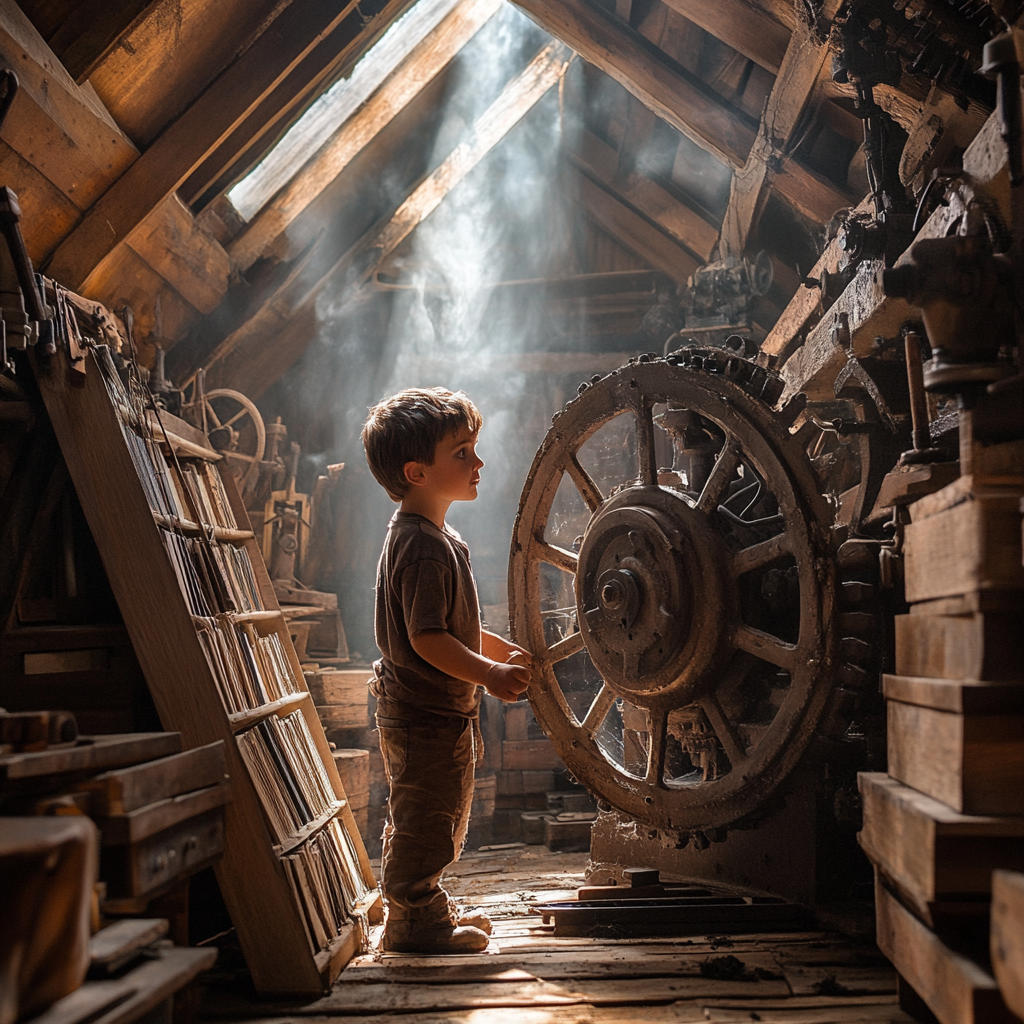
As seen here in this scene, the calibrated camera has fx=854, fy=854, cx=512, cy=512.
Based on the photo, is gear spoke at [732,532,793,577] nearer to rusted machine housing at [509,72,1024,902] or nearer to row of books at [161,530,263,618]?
rusted machine housing at [509,72,1024,902]

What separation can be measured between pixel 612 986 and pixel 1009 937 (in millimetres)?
1138

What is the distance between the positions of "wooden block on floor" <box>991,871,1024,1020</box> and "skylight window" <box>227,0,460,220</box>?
5.08 meters

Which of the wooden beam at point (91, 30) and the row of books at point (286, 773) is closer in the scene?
the row of books at point (286, 773)

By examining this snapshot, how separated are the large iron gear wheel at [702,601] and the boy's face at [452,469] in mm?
617

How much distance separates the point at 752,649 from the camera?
2676mm

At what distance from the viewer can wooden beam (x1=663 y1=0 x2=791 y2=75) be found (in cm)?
378

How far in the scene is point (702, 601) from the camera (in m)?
2.77

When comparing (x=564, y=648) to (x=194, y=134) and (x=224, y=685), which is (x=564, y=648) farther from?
(x=194, y=134)

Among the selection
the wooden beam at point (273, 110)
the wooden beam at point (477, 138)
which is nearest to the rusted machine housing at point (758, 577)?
the wooden beam at point (273, 110)

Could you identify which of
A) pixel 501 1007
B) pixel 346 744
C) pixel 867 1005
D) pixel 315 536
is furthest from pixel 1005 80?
pixel 315 536

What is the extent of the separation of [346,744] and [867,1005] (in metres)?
3.93

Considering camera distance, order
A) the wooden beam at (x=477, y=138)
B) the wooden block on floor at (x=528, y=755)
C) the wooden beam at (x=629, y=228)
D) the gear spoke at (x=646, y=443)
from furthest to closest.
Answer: the wooden beam at (x=629, y=228), the wooden beam at (x=477, y=138), the wooden block on floor at (x=528, y=755), the gear spoke at (x=646, y=443)

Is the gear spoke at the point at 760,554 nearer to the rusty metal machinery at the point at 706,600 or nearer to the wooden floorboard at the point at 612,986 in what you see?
the rusty metal machinery at the point at 706,600

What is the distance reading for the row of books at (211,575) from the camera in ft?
8.54
